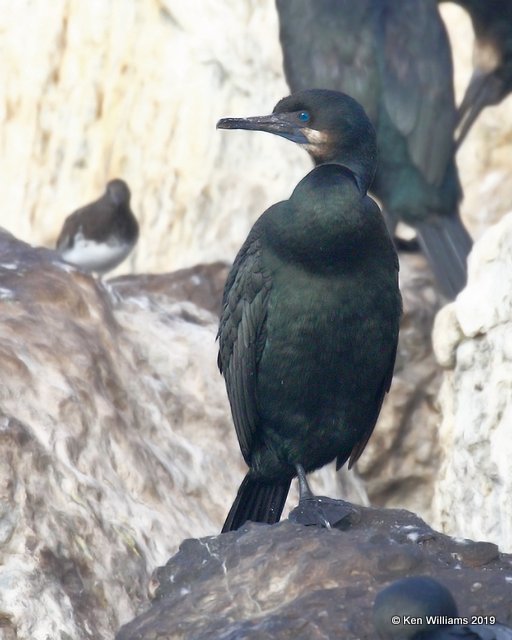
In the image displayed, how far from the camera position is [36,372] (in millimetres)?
6016

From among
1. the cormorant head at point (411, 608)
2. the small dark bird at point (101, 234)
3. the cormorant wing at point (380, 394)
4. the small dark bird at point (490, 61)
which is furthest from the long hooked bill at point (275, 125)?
the small dark bird at point (490, 61)

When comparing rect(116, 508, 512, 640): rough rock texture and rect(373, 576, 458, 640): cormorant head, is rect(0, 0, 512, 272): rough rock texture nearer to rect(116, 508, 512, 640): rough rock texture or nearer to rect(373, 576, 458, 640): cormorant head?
rect(116, 508, 512, 640): rough rock texture

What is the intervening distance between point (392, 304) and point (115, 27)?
5705 millimetres

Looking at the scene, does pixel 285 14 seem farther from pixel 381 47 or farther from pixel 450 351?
pixel 450 351

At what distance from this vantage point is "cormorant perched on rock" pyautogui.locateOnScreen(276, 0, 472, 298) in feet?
29.4

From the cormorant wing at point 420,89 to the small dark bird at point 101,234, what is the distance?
155cm

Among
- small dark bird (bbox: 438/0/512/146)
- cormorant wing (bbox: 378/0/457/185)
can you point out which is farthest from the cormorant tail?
small dark bird (bbox: 438/0/512/146)

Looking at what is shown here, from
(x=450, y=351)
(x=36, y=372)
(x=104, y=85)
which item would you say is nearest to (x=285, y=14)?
(x=104, y=85)

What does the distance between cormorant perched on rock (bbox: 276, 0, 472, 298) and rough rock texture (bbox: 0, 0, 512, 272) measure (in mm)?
917

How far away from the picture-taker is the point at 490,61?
31.5ft

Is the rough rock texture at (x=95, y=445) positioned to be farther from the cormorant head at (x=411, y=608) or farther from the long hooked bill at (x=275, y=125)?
the cormorant head at (x=411, y=608)

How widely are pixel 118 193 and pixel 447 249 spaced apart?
1897 millimetres

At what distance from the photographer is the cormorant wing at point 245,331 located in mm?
5434

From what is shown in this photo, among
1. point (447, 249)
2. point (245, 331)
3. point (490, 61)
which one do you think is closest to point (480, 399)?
point (245, 331)
